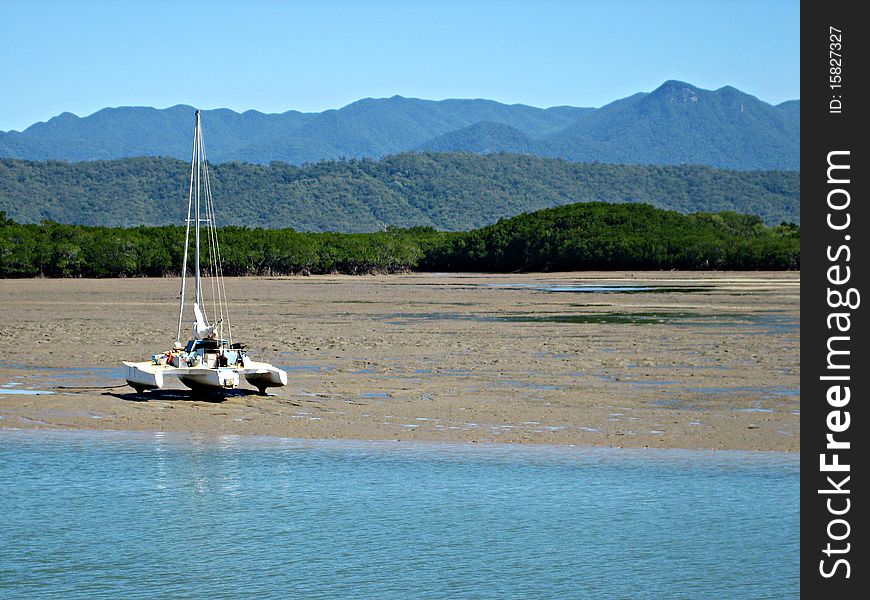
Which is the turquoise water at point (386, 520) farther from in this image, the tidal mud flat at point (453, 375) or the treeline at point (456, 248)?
the treeline at point (456, 248)

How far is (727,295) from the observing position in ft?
212

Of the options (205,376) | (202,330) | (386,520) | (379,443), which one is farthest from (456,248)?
(386,520)

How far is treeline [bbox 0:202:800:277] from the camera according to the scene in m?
103

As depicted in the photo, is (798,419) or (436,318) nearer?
(798,419)

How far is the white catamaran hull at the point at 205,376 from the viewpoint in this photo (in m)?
22.8

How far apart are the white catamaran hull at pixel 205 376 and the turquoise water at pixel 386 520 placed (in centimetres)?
261

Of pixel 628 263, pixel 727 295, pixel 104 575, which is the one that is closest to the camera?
pixel 104 575

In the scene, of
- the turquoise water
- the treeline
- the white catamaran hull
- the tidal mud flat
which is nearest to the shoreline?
the turquoise water

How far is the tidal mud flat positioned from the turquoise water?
1.38 m
